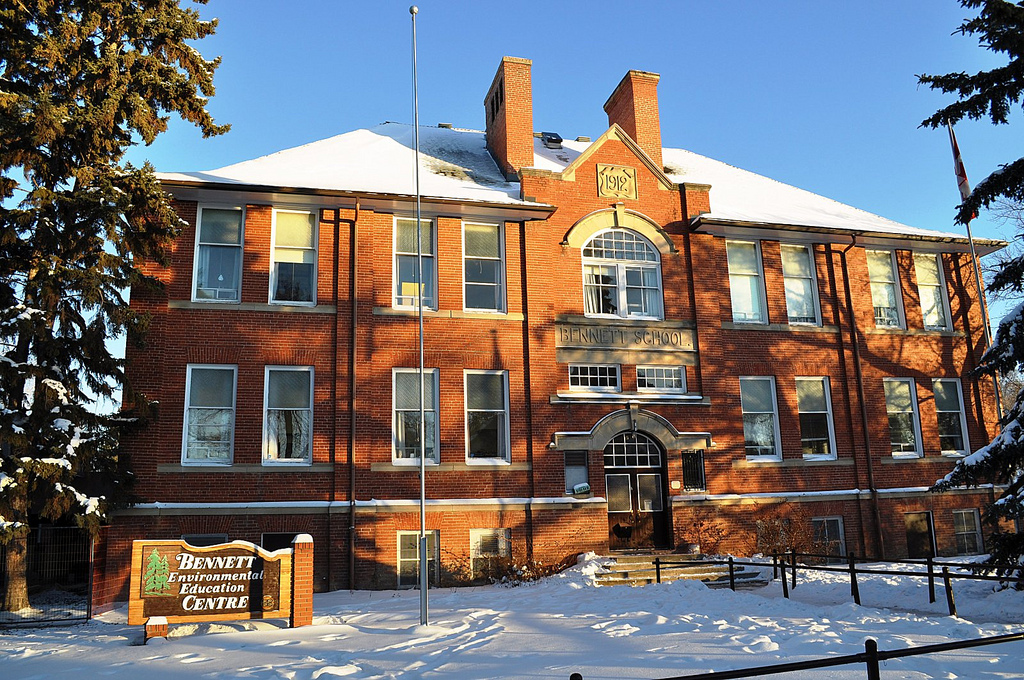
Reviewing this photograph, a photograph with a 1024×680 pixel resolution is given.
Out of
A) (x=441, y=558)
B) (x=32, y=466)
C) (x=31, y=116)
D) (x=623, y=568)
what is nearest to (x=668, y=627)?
(x=623, y=568)

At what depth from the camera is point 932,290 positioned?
2384 cm

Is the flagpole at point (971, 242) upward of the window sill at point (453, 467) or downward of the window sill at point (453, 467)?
upward

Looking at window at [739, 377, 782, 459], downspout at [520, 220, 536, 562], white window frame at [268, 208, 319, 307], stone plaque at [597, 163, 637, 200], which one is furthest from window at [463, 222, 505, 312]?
window at [739, 377, 782, 459]

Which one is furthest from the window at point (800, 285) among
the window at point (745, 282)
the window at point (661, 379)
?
the window at point (661, 379)

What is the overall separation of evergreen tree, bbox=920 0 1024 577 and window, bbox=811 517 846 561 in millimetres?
7482

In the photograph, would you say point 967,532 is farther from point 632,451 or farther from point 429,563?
point 429,563

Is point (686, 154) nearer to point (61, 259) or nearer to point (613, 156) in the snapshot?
point (613, 156)

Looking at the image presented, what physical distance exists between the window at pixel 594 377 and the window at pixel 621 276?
1.51 m

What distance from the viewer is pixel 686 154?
28453 mm

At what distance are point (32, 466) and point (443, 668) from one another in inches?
338

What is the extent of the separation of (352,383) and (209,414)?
332 centimetres

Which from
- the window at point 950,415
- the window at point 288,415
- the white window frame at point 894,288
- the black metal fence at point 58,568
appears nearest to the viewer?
the black metal fence at point 58,568

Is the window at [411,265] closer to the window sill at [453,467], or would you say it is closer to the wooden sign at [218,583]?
the window sill at [453,467]

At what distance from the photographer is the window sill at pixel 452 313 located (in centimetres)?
1898
